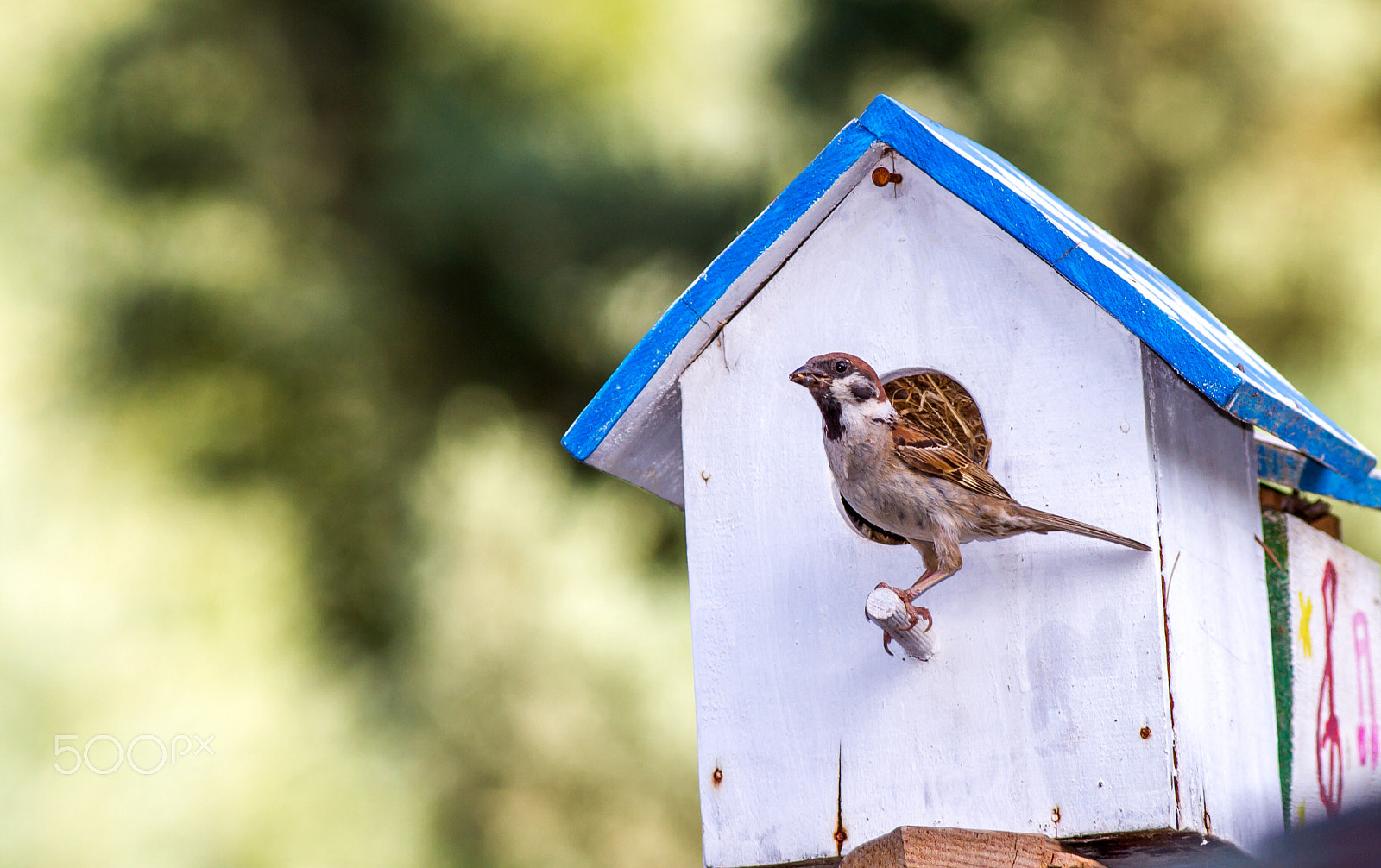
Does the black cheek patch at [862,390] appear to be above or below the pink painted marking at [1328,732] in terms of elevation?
above

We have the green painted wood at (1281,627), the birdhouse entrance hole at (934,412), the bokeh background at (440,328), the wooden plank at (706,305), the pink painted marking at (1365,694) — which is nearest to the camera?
the birdhouse entrance hole at (934,412)

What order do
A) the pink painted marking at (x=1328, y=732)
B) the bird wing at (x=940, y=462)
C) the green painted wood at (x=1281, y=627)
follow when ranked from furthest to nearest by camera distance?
the pink painted marking at (x=1328, y=732) < the green painted wood at (x=1281, y=627) < the bird wing at (x=940, y=462)

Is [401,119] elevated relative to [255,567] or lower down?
elevated

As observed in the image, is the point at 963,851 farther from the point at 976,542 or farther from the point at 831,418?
the point at 831,418

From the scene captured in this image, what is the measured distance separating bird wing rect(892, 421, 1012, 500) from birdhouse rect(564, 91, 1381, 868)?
9 cm

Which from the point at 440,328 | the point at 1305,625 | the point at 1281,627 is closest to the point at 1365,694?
the point at 1305,625

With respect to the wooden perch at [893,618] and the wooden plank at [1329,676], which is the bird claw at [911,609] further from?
the wooden plank at [1329,676]

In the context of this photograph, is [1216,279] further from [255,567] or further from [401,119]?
[255,567]

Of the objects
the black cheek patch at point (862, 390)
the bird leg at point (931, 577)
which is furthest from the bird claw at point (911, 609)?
the black cheek patch at point (862, 390)

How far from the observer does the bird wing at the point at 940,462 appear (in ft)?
7.83

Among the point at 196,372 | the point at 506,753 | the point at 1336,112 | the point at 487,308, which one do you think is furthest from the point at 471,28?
the point at 1336,112

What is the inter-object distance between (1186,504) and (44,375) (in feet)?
12.1

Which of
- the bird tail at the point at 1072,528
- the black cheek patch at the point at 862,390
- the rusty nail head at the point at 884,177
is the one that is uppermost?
the rusty nail head at the point at 884,177

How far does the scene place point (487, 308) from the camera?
5.18m
